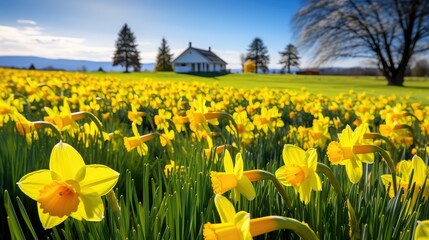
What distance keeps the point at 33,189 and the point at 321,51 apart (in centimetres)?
2716

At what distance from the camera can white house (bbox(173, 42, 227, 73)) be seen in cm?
6159

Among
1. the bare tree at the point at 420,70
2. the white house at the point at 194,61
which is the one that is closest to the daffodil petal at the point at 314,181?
the white house at the point at 194,61

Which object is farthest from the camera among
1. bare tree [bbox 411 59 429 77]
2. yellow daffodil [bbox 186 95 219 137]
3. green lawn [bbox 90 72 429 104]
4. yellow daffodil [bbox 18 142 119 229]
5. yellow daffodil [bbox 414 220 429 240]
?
bare tree [bbox 411 59 429 77]

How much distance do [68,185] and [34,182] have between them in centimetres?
9

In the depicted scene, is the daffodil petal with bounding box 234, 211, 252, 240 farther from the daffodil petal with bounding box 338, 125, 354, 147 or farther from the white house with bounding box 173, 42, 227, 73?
the white house with bounding box 173, 42, 227, 73

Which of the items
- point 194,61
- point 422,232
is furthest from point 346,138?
point 194,61

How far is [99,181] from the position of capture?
885 millimetres

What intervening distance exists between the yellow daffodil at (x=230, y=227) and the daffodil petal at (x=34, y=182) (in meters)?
0.41

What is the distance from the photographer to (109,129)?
3.20 m

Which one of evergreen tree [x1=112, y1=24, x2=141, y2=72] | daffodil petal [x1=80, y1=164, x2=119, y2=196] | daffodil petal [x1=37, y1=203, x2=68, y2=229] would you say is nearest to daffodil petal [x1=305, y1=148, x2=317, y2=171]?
daffodil petal [x1=80, y1=164, x2=119, y2=196]

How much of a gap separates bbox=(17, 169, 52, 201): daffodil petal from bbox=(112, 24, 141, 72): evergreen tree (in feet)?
235

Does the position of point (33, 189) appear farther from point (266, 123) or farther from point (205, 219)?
point (266, 123)

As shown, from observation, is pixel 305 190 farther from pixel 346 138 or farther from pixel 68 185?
pixel 68 185

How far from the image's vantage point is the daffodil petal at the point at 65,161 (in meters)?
0.86
